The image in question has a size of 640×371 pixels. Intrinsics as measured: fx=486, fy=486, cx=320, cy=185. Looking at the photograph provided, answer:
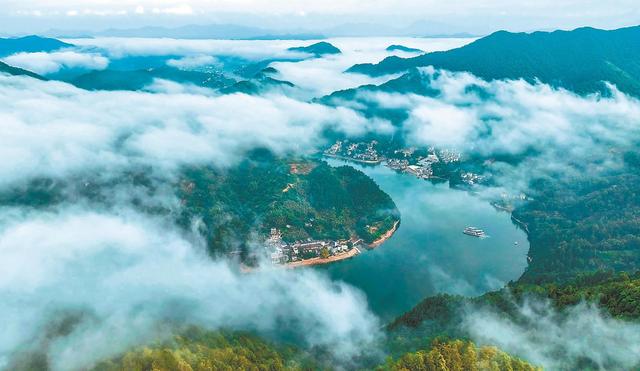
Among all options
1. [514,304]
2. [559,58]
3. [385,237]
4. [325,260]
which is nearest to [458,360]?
[514,304]

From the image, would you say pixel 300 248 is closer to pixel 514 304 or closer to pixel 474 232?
pixel 474 232

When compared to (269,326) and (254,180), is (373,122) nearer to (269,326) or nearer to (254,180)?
(254,180)

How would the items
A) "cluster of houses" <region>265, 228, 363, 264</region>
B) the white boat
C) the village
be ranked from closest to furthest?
"cluster of houses" <region>265, 228, 363, 264</region> < the white boat < the village

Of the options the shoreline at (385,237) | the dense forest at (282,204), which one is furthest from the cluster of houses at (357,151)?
the shoreline at (385,237)

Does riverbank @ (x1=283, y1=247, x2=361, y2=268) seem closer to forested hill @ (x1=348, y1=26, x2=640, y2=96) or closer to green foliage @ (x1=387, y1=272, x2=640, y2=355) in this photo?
green foliage @ (x1=387, y1=272, x2=640, y2=355)

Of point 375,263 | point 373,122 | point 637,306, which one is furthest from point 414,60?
point 637,306

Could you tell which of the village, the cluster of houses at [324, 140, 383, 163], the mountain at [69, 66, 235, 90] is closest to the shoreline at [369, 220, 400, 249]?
the village
